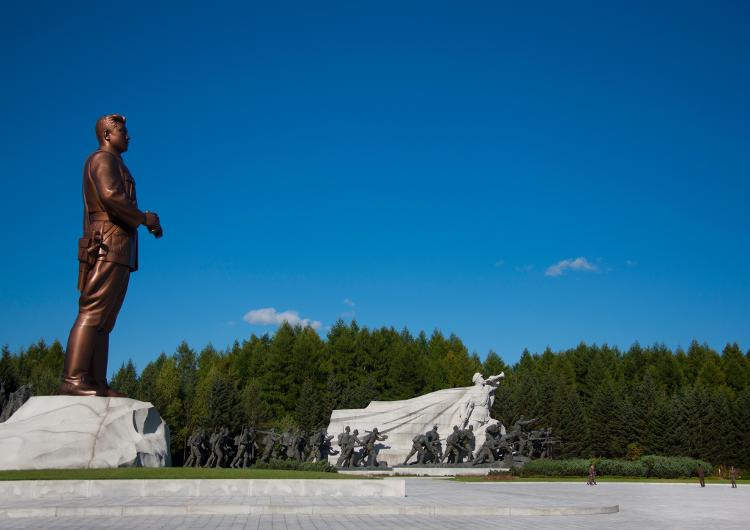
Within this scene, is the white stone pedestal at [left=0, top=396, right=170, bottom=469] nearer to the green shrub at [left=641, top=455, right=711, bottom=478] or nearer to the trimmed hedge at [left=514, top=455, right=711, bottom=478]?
the trimmed hedge at [left=514, top=455, right=711, bottom=478]

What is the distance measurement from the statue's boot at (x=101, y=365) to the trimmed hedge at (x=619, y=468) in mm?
15752

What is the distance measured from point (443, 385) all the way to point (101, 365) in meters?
43.3

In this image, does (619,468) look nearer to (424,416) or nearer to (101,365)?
(424,416)

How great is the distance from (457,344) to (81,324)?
56.3m

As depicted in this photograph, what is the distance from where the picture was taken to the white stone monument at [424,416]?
34250mm

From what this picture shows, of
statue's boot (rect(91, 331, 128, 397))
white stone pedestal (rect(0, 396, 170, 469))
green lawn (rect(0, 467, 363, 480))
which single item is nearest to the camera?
green lawn (rect(0, 467, 363, 480))

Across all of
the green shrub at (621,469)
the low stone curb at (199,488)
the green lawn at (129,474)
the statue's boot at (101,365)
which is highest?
the statue's boot at (101,365)

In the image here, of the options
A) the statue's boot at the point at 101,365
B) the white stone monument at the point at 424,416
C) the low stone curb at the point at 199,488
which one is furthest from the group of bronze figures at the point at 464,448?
the statue's boot at the point at 101,365

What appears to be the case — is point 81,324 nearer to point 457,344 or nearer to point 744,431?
point 744,431

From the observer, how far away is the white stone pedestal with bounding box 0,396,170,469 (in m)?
14.0

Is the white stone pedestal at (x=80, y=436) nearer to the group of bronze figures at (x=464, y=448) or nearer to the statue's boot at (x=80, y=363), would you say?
the statue's boot at (x=80, y=363)

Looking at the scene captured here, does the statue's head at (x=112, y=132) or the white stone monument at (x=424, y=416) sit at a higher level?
the statue's head at (x=112, y=132)

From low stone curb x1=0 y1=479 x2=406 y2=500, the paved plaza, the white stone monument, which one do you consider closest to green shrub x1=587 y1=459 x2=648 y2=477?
the white stone monument

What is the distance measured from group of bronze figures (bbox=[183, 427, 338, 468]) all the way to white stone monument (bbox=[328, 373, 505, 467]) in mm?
2149
